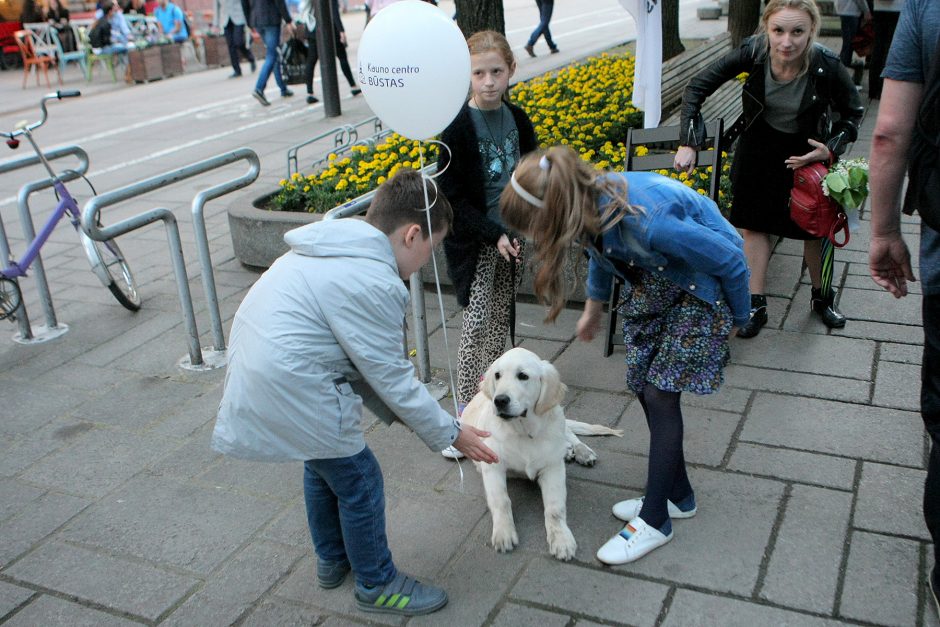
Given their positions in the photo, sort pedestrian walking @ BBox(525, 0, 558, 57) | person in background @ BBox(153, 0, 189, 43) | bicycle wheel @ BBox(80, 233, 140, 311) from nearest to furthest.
A: bicycle wheel @ BBox(80, 233, 140, 311) → pedestrian walking @ BBox(525, 0, 558, 57) → person in background @ BBox(153, 0, 189, 43)

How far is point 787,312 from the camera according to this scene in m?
5.13

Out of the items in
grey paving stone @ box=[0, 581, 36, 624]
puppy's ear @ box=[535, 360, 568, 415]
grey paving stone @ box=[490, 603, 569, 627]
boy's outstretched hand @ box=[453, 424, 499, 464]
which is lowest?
grey paving stone @ box=[0, 581, 36, 624]

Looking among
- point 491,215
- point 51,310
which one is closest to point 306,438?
point 491,215

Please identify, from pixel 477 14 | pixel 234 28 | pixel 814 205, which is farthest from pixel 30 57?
pixel 814 205

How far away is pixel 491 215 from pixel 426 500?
1248 mm

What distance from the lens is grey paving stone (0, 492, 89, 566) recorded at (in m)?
3.49

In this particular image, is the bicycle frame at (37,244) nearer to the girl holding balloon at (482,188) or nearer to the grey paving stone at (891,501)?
the girl holding balloon at (482,188)

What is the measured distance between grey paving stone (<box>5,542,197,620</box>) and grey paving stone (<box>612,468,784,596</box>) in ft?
5.24

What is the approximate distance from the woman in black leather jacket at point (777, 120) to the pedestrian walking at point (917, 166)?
6.21ft

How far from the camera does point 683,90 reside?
754cm

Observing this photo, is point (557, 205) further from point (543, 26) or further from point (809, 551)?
point (543, 26)

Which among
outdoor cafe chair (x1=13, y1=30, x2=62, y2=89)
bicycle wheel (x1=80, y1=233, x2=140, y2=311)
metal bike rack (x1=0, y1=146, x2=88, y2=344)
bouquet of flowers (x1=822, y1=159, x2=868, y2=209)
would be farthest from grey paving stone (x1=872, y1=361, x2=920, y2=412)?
outdoor cafe chair (x1=13, y1=30, x2=62, y2=89)

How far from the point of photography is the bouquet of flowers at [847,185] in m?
4.40

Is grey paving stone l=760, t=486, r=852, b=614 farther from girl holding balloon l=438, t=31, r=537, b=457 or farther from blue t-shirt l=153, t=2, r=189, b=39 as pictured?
blue t-shirt l=153, t=2, r=189, b=39
